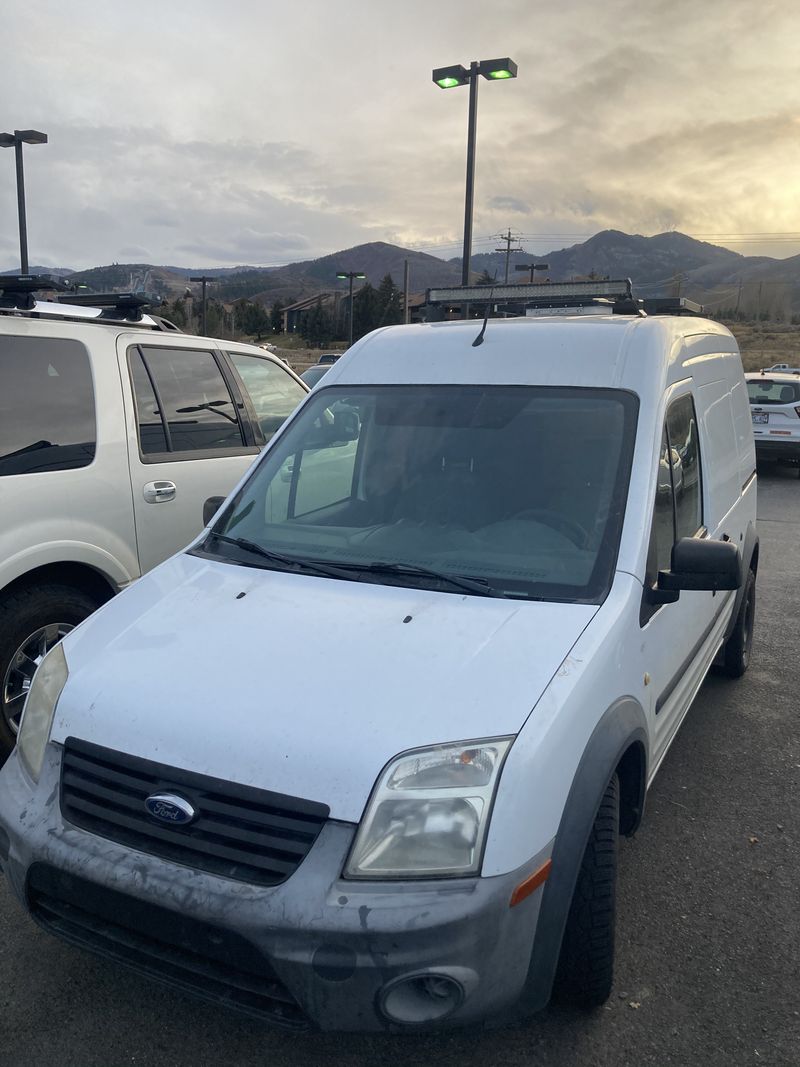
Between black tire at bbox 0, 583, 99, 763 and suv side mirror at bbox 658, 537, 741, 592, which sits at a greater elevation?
suv side mirror at bbox 658, 537, 741, 592

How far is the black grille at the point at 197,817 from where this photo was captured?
2.01 metres

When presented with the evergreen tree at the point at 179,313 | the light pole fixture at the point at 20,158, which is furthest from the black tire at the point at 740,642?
the evergreen tree at the point at 179,313

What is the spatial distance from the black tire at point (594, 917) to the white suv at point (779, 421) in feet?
43.5

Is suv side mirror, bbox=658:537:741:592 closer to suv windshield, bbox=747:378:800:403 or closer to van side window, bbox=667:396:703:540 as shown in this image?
van side window, bbox=667:396:703:540

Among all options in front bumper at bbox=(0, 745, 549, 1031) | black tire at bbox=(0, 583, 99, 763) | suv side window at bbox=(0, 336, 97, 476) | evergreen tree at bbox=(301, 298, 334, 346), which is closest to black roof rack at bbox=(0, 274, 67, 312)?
suv side window at bbox=(0, 336, 97, 476)

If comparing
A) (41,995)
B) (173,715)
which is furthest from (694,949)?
(41,995)

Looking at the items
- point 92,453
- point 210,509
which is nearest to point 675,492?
point 210,509

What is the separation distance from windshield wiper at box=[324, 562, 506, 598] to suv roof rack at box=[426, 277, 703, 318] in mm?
1963

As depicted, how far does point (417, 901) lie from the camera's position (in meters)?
1.91

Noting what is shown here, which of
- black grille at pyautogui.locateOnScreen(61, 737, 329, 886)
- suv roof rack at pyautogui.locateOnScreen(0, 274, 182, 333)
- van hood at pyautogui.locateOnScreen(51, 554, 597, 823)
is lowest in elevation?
black grille at pyautogui.locateOnScreen(61, 737, 329, 886)

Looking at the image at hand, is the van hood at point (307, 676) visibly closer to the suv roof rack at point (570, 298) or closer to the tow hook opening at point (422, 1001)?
the tow hook opening at point (422, 1001)

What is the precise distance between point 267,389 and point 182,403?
852 millimetres

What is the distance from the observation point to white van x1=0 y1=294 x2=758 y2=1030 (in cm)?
196

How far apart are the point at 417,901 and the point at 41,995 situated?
1438mm
